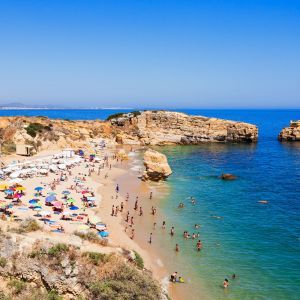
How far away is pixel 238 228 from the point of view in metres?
28.6

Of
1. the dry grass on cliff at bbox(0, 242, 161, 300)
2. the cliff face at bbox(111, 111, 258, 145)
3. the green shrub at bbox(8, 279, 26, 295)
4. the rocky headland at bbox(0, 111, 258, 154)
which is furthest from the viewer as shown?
the cliff face at bbox(111, 111, 258, 145)

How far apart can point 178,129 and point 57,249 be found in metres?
71.1

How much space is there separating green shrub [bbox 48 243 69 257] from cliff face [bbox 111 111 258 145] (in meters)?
67.3

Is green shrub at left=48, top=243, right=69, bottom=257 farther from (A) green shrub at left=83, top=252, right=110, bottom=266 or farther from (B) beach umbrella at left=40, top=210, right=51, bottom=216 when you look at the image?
(B) beach umbrella at left=40, top=210, right=51, bottom=216

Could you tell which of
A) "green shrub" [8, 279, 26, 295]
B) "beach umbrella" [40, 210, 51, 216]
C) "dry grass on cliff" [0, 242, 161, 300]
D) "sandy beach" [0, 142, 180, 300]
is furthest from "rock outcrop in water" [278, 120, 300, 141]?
"green shrub" [8, 279, 26, 295]

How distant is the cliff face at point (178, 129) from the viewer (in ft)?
273

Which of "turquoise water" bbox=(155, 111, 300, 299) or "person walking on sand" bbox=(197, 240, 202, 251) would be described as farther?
"person walking on sand" bbox=(197, 240, 202, 251)

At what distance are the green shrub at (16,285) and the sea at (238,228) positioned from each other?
863cm

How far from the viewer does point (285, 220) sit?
101 ft

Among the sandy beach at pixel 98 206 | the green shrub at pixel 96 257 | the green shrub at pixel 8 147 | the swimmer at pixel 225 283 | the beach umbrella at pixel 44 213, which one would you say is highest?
the green shrub at pixel 96 257

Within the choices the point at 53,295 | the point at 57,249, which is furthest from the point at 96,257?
the point at 53,295

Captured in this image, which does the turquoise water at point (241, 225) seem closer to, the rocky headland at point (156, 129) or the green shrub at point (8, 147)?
the rocky headland at point (156, 129)

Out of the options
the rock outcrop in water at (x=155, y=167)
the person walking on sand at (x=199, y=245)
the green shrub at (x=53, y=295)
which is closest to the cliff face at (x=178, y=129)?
the rock outcrop in water at (x=155, y=167)

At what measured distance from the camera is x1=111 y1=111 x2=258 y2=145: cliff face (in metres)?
83.2
